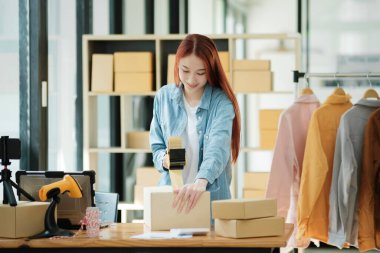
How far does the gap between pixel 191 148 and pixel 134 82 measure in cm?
233

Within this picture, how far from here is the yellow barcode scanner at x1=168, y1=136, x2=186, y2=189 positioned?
12.0ft

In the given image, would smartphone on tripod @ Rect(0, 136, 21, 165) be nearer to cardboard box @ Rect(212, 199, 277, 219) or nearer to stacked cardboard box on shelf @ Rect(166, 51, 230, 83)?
cardboard box @ Rect(212, 199, 277, 219)

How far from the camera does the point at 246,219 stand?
11.4 feet

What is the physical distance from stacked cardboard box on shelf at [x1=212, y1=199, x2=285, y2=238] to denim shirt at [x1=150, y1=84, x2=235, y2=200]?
0.33 m

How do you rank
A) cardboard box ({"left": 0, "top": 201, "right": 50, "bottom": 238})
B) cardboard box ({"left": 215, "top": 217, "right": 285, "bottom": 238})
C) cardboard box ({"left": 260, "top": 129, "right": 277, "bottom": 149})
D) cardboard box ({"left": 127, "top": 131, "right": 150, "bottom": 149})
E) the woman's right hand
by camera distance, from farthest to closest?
cardboard box ({"left": 127, "top": 131, "right": 150, "bottom": 149})
cardboard box ({"left": 260, "top": 129, "right": 277, "bottom": 149})
the woman's right hand
cardboard box ({"left": 0, "top": 201, "right": 50, "bottom": 238})
cardboard box ({"left": 215, "top": 217, "right": 285, "bottom": 238})

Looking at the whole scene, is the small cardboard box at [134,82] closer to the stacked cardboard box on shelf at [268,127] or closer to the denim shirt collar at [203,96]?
the stacked cardboard box on shelf at [268,127]

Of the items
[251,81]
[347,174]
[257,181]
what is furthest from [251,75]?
[347,174]

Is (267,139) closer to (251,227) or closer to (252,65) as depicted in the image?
(252,65)

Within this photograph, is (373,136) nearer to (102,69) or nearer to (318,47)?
(102,69)

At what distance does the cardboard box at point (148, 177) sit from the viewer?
20.5 feet

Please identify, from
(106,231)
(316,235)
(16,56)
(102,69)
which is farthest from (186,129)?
(102,69)

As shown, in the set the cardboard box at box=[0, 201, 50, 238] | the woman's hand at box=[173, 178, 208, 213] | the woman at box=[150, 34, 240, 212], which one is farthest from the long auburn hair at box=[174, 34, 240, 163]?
the cardboard box at box=[0, 201, 50, 238]

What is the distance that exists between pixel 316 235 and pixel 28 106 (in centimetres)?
197

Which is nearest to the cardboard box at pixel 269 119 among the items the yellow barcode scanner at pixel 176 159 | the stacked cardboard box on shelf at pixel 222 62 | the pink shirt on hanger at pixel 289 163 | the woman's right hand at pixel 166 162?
the stacked cardboard box on shelf at pixel 222 62
